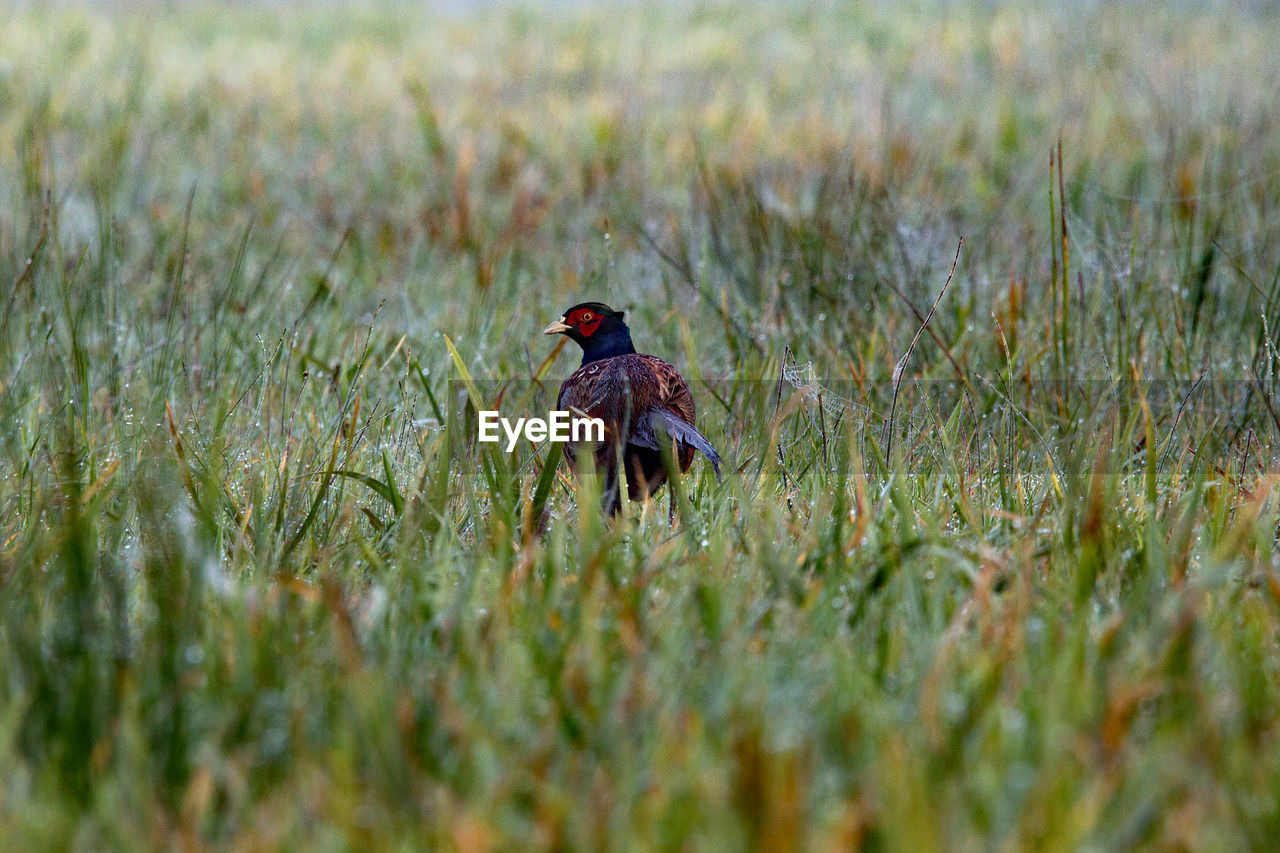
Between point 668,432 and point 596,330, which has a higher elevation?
point 596,330

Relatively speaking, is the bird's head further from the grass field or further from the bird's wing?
the bird's wing

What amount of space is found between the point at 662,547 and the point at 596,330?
1.17m

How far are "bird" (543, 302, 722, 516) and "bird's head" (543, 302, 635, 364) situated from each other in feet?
0.83

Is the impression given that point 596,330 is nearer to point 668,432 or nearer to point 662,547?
point 668,432

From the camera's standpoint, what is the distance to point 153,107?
26.4ft

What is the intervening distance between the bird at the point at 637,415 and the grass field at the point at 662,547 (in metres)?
0.09

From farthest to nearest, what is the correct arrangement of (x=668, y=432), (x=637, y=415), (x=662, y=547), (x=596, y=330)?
(x=596, y=330) → (x=637, y=415) → (x=668, y=432) → (x=662, y=547)

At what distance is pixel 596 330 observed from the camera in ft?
10.5

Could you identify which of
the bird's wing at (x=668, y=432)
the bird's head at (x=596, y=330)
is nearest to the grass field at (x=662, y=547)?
the bird's wing at (x=668, y=432)

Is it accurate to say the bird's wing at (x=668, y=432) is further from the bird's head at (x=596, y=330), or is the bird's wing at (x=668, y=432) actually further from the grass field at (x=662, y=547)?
the bird's head at (x=596, y=330)

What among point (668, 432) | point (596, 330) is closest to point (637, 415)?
point (668, 432)

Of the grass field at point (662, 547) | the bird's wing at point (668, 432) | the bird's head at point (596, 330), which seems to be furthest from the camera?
the bird's head at point (596, 330)

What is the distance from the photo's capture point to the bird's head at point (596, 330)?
10.5 feet

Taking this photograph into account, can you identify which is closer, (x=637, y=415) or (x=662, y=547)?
(x=662, y=547)
